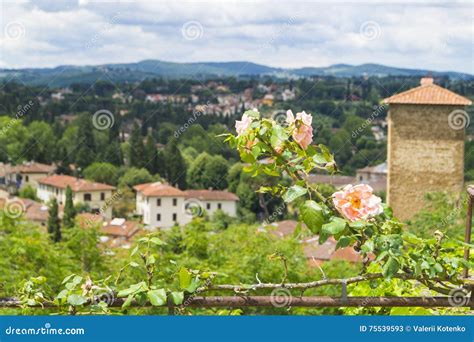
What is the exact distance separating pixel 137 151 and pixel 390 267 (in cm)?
3501

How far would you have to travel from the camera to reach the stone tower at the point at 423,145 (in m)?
14.1

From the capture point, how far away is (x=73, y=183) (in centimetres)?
3491

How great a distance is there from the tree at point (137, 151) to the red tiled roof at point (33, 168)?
18.1 ft

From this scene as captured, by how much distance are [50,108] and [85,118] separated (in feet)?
26.1

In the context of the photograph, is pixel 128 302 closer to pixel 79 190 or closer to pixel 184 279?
pixel 184 279

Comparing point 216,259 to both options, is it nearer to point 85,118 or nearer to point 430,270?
point 430,270

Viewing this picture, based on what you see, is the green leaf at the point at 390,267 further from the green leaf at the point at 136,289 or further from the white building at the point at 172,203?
the white building at the point at 172,203

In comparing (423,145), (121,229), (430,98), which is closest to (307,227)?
(430,98)

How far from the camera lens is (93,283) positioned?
1.58 m

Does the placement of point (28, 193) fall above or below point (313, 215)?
below

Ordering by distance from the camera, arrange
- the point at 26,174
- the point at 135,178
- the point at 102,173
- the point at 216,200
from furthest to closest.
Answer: the point at 26,174 → the point at 102,173 → the point at 135,178 → the point at 216,200

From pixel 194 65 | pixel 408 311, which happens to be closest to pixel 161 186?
pixel 194 65

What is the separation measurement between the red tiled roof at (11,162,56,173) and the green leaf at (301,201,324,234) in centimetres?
3846
